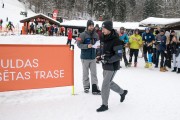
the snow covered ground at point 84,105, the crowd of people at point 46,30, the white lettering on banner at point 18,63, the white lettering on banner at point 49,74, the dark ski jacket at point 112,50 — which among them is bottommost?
the snow covered ground at point 84,105

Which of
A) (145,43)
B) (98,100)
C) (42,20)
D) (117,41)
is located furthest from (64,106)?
(42,20)

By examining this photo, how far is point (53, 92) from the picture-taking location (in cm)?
708

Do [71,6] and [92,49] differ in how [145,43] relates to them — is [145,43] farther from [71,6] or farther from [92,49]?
[71,6]

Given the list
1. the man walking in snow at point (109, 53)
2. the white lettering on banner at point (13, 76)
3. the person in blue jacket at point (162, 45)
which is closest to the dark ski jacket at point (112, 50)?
the man walking in snow at point (109, 53)

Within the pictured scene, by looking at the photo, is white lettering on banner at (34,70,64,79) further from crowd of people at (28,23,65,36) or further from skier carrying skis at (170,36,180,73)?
crowd of people at (28,23,65,36)

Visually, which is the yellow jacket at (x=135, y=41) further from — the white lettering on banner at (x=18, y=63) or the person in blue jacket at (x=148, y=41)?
Result: the white lettering on banner at (x=18, y=63)

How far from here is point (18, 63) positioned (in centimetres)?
599

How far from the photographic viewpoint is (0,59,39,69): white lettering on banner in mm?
5861

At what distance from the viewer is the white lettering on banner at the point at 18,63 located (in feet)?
19.2

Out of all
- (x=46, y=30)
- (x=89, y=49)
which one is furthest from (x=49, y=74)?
(x=46, y=30)

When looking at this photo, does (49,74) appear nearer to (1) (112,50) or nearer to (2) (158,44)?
(1) (112,50)

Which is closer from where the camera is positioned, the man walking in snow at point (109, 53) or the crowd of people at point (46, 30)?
the man walking in snow at point (109, 53)

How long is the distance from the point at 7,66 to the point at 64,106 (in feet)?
5.20

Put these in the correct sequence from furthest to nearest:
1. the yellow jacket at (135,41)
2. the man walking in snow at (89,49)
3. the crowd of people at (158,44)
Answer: the yellow jacket at (135,41) < the crowd of people at (158,44) < the man walking in snow at (89,49)
